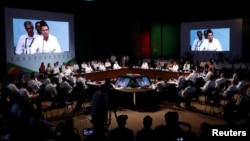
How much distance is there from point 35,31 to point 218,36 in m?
11.3

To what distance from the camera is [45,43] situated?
16.5 meters

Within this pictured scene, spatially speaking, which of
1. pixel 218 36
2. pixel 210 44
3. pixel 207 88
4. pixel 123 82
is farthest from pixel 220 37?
pixel 123 82

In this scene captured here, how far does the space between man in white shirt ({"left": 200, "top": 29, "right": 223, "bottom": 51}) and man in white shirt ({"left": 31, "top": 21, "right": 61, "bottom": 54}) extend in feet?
31.5

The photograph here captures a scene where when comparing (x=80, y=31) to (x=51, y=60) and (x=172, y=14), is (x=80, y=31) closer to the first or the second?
(x=51, y=60)

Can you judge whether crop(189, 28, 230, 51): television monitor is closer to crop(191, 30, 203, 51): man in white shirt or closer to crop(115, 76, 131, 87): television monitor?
crop(191, 30, 203, 51): man in white shirt

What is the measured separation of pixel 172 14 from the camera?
2089 centimetres

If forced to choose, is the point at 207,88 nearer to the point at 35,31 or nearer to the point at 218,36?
the point at 218,36

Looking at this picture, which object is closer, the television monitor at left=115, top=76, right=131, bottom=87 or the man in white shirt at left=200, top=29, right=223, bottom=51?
the television monitor at left=115, top=76, right=131, bottom=87

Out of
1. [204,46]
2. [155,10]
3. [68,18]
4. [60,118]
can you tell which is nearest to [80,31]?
[68,18]

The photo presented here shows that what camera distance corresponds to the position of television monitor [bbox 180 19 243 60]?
17922 millimetres

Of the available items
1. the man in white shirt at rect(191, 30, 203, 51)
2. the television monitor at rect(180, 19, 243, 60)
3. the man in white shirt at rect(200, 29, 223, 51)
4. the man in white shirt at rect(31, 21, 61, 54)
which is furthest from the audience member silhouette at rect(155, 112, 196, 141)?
the man in white shirt at rect(191, 30, 203, 51)

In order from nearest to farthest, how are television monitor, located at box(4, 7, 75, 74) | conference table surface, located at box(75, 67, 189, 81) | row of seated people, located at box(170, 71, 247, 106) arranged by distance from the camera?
row of seated people, located at box(170, 71, 247, 106) < television monitor, located at box(4, 7, 75, 74) < conference table surface, located at box(75, 67, 189, 81)

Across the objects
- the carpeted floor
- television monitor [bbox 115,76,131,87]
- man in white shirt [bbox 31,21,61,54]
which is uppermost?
man in white shirt [bbox 31,21,61,54]

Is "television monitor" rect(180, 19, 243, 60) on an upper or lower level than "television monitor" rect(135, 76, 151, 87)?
upper
